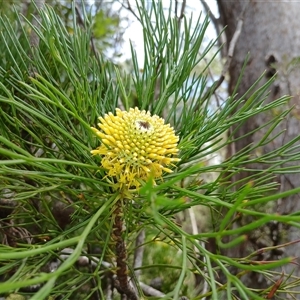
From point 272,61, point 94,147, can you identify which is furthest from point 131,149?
point 272,61

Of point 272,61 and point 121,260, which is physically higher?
point 272,61

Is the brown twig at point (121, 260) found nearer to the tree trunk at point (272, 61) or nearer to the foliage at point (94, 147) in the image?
the foliage at point (94, 147)

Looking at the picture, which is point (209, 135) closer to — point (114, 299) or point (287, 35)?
point (114, 299)

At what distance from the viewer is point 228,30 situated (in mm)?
1172

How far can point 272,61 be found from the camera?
97 centimetres

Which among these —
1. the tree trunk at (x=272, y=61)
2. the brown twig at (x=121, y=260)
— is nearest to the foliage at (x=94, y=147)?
the brown twig at (x=121, y=260)

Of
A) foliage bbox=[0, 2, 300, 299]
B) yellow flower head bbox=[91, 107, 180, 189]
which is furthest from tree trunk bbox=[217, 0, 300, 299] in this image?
yellow flower head bbox=[91, 107, 180, 189]

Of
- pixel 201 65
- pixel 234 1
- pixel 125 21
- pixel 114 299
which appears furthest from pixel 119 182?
pixel 201 65

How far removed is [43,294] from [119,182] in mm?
222

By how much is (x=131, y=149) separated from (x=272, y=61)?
0.64 metres

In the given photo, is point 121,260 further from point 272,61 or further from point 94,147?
point 272,61

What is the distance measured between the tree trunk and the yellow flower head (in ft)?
1.47

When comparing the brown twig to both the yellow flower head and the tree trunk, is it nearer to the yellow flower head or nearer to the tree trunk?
the yellow flower head

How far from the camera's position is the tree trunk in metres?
0.83
